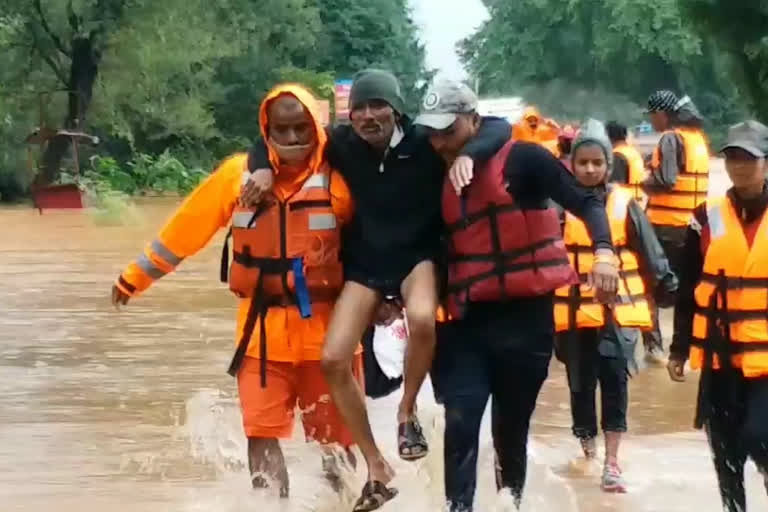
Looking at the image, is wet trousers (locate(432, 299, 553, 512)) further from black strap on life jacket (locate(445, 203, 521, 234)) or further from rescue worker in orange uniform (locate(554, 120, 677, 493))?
rescue worker in orange uniform (locate(554, 120, 677, 493))

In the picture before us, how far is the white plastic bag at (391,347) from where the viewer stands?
22.3 feet

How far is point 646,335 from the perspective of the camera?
1145 centimetres

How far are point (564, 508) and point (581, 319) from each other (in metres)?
1.10

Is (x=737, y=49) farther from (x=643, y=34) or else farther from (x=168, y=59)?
(x=643, y=34)

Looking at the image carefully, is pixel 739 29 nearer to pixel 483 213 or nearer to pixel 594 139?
pixel 594 139

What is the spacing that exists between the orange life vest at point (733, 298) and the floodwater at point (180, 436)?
3.52 ft

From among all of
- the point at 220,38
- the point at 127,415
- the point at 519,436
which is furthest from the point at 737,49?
the point at 220,38

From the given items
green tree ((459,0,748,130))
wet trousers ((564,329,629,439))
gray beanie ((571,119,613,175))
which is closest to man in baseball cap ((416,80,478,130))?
gray beanie ((571,119,613,175))

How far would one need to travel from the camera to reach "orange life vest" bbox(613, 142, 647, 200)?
40.4 feet

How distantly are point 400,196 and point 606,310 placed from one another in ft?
7.17

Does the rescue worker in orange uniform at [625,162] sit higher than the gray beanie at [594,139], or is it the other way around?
the gray beanie at [594,139]

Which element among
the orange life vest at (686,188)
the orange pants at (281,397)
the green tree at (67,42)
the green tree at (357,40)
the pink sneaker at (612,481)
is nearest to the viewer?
the orange pants at (281,397)

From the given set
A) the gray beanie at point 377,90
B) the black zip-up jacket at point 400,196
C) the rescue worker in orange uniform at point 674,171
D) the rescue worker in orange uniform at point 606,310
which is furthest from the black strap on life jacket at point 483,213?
the rescue worker in orange uniform at point 674,171

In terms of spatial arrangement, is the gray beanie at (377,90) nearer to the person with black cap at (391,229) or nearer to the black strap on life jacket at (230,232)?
the person with black cap at (391,229)
